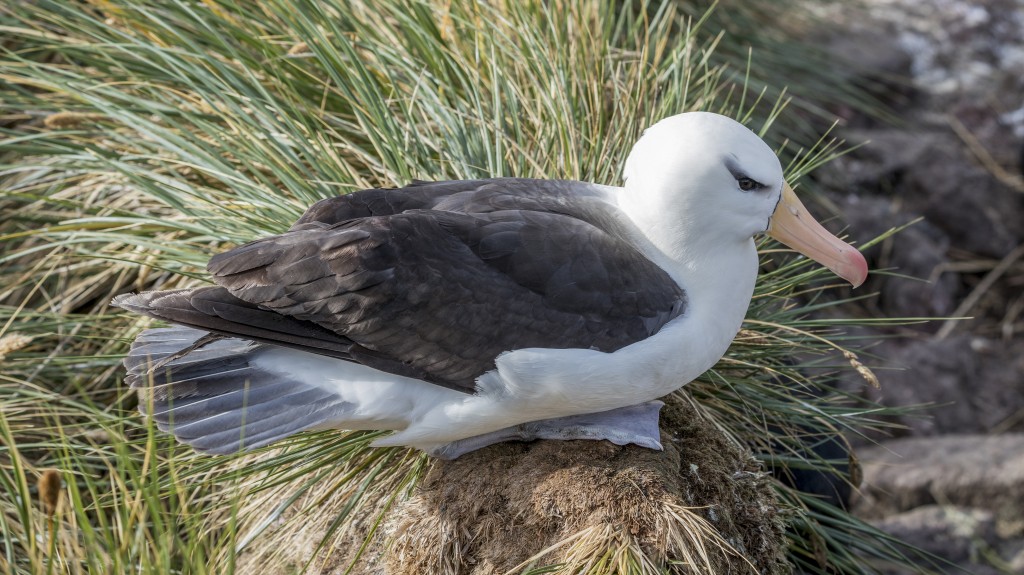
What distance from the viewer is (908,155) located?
7609 millimetres

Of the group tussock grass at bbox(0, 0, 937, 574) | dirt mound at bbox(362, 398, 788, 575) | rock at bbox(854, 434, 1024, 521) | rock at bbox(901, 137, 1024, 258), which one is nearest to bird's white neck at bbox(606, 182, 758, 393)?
dirt mound at bbox(362, 398, 788, 575)

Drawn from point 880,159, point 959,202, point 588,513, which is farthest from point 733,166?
point 959,202

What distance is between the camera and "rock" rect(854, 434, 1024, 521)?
5.66 m

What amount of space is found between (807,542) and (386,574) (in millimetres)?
1591

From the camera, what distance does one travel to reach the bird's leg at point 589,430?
10.8 ft

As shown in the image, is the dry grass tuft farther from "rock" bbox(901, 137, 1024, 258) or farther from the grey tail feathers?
"rock" bbox(901, 137, 1024, 258)

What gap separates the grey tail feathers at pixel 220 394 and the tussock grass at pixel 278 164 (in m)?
0.37

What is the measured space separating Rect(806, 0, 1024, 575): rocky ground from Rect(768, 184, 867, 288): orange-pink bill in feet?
5.11

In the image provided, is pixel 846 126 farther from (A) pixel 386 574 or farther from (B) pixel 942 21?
(A) pixel 386 574

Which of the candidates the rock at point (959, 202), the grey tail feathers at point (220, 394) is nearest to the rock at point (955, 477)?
the rock at point (959, 202)

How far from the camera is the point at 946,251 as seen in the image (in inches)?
293

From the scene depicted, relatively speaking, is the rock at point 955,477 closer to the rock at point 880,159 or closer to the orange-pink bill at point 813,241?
the rock at point 880,159

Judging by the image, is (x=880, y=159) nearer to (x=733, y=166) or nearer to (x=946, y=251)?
(x=946, y=251)

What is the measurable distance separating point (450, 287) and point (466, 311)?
0.28 ft
